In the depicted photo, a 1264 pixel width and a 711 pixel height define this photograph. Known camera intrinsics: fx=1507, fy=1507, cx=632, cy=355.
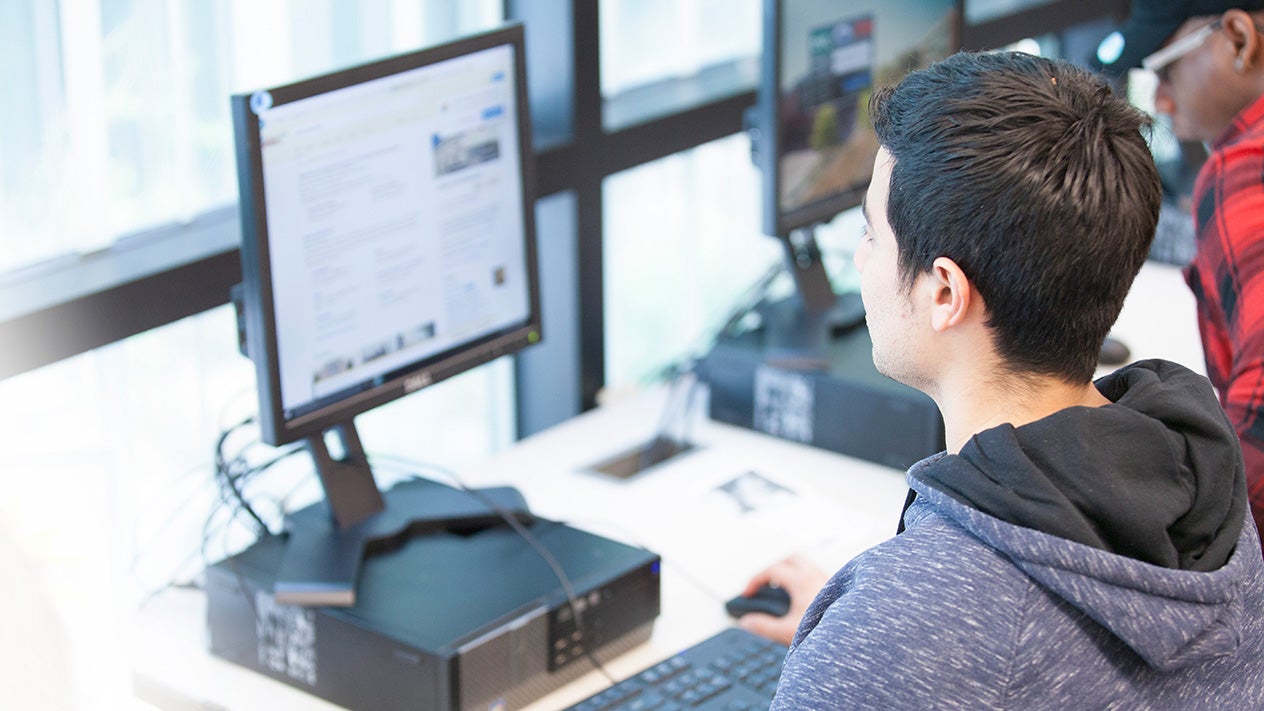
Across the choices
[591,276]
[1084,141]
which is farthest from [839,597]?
[591,276]

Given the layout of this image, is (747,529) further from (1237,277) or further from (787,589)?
(1237,277)

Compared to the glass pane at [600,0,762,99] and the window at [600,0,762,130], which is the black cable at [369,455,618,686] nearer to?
the window at [600,0,762,130]

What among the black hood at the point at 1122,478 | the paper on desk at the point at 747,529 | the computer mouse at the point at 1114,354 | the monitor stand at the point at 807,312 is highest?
the black hood at the point at 1122,478

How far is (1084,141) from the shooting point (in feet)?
3.61

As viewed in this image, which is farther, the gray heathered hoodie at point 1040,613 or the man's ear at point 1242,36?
the man's ear at point 1242,36

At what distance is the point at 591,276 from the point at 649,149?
23cm

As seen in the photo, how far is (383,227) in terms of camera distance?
1.63 metres

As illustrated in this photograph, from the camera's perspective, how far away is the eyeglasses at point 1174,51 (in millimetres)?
1945

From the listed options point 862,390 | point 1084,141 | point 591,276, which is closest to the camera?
point 1084,141

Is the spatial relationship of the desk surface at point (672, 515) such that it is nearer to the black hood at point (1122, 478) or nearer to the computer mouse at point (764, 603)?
the computer mouse at point (764, 603)

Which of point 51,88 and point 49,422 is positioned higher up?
point 51,88

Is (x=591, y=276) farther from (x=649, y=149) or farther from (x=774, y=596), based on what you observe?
(x=774, y=596)

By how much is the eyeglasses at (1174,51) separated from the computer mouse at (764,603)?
88 cm

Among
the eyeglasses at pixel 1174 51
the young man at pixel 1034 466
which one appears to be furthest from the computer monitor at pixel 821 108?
the young man at pixel 1034 466
